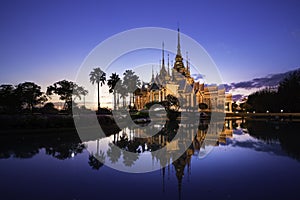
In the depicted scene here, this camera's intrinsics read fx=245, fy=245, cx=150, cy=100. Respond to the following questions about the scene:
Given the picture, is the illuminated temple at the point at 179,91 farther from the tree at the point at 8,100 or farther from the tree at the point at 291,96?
the tree at the point at 8,100

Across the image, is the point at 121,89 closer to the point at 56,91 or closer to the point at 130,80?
the point at 130,80

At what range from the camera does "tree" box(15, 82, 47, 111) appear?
50.9 m

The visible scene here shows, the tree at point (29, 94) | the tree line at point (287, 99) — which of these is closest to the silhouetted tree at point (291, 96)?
the tree line at point (287, 99)

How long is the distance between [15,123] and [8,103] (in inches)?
1223

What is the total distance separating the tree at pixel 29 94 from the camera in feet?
167

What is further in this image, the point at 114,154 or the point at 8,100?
the point at 8,100

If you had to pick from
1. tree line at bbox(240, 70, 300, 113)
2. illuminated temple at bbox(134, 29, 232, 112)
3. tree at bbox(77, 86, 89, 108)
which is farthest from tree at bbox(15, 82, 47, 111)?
tree line at bbox(240, 70, 300, 113)

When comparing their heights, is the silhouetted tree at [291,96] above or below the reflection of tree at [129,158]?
above

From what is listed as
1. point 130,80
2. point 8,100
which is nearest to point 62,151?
point 8,100

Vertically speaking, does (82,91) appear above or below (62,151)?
above

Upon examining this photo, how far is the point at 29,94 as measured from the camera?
52.5 metres

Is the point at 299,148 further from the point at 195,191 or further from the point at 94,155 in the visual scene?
the point at 94,155

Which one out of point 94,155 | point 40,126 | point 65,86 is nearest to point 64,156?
point 94,155

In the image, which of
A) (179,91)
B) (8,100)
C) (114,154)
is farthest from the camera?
(179,91)
